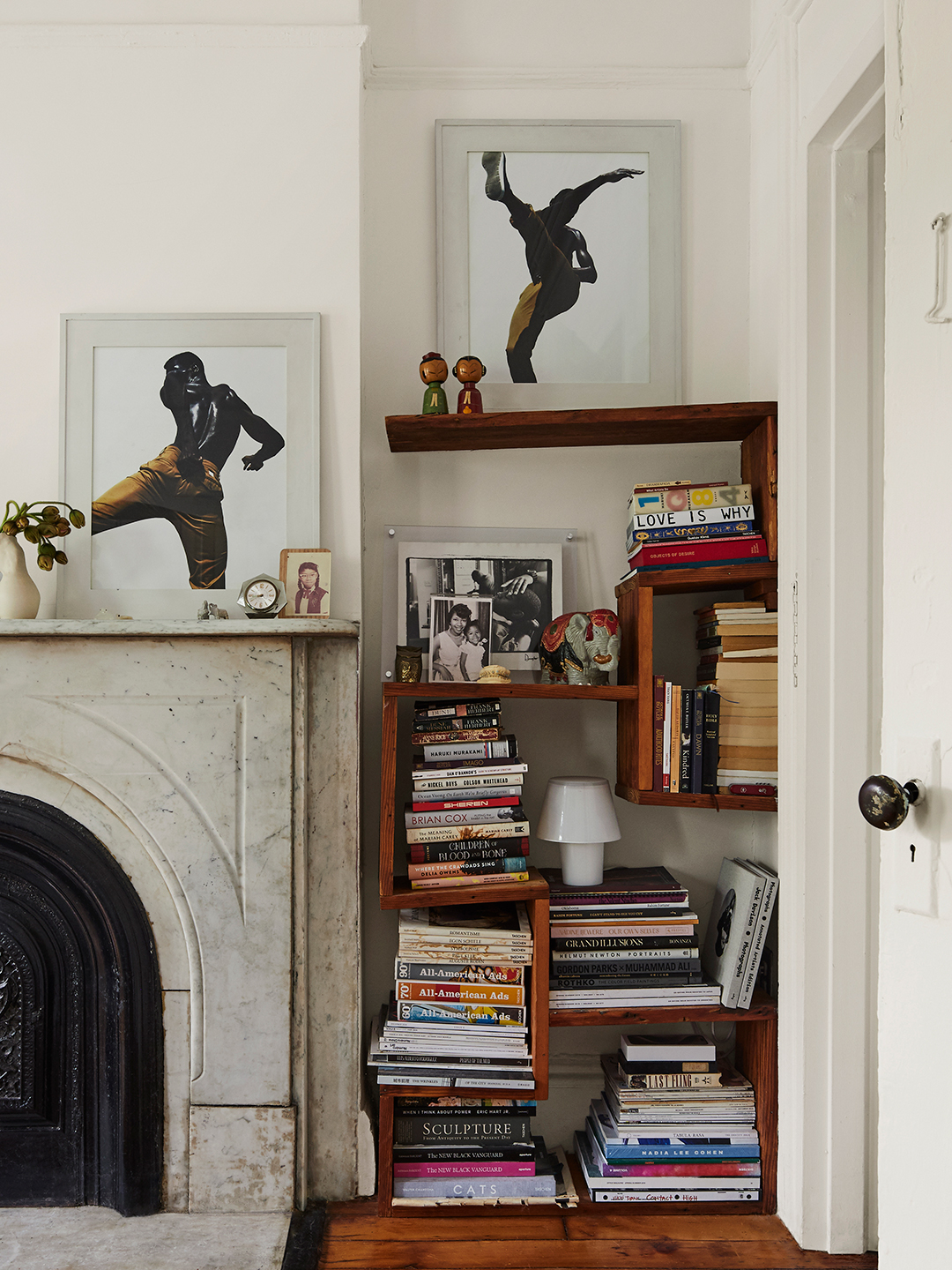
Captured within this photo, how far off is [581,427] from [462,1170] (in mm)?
1642

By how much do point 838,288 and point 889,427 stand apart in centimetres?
87

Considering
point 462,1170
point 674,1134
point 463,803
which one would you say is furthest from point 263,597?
point 674,1134

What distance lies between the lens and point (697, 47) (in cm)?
220

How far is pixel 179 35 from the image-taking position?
2018 millimetres

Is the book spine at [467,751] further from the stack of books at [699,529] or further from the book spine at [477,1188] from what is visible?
the book spine at [477,1188]

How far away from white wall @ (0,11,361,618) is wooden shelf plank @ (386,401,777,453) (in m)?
0.18

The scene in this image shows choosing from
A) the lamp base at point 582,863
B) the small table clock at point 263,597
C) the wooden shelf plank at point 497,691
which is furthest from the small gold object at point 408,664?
the lamp base at point 582,863

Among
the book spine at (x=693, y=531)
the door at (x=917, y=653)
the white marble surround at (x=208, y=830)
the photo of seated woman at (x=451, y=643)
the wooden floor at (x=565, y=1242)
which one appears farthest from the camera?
the photo of seated woman at (x=451, y=643)

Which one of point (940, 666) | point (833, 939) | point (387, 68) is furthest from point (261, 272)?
point (833, 939)

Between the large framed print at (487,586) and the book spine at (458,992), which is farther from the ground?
the large framed print at (487,586)

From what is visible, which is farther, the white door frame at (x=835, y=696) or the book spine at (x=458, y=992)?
the book spine at (x=458, y=992)

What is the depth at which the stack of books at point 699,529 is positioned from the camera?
1950 millimetres

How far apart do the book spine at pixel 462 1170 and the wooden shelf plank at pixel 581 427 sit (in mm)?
1606

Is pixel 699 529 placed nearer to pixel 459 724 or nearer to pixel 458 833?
pixel 459 724
